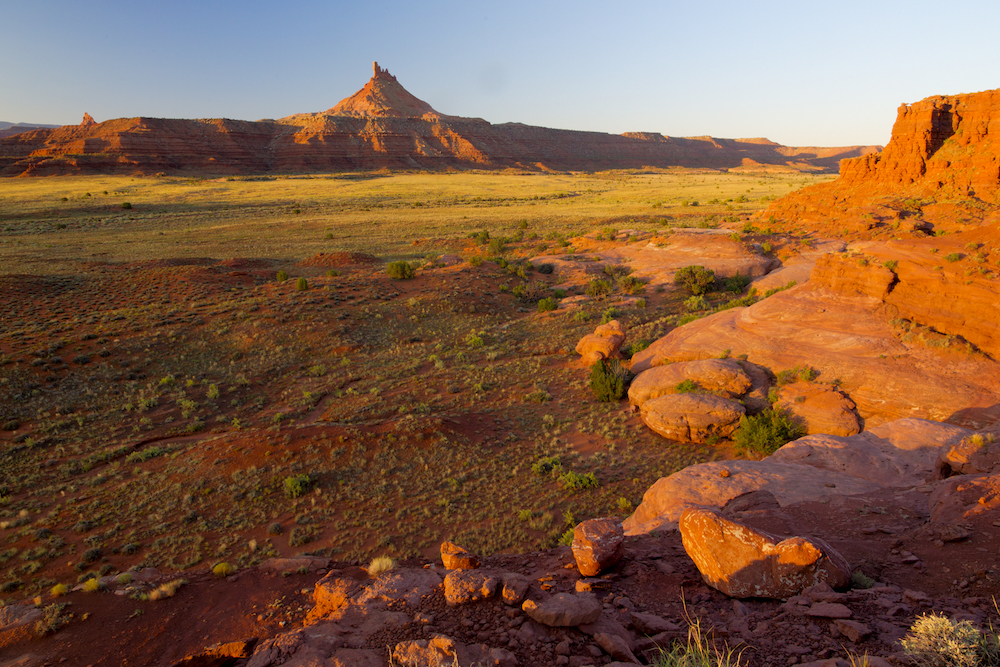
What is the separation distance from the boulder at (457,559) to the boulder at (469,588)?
34.9 inches

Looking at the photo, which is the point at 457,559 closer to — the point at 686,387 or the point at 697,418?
the point at 697,418

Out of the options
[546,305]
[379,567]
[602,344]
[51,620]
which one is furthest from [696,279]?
[51,620]

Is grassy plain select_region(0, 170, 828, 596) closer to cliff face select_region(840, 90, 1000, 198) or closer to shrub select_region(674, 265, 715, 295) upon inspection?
shrub select_region(674, 265, 715, 295)

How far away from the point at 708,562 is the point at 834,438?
21.9 ft

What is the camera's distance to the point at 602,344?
17.4 meters

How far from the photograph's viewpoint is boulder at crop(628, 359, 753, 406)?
43.6 ft

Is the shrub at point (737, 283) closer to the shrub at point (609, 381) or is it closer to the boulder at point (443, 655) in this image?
the shrub at point (609, 381)

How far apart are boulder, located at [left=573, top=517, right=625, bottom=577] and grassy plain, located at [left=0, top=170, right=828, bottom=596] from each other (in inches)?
138

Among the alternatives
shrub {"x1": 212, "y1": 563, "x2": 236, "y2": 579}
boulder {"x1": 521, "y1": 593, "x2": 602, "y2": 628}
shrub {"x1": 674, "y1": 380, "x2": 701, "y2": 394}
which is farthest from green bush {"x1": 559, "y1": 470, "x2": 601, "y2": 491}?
shrub {"x1": 212, "y1": 563, "x2": 236, "y2": 579}

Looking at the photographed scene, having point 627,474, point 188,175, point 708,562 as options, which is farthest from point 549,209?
point 188,175

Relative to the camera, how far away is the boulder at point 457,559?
6.18m

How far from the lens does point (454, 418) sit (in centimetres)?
1376

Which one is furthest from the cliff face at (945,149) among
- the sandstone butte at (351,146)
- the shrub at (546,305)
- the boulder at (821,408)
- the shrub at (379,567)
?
the sandstone butte at (351,146)

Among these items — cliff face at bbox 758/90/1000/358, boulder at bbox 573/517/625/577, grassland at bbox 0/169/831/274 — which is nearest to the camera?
boulder at bbox 573/517/625/577
